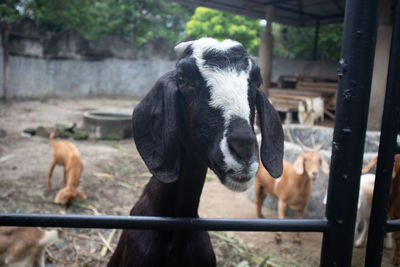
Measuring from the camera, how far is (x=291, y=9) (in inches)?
305

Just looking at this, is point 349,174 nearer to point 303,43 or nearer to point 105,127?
point 105,127

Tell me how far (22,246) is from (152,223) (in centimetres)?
207

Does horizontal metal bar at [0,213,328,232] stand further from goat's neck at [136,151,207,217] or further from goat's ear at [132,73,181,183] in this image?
goat's neck at [136,151,207,217]

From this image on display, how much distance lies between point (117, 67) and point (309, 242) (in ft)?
55.9

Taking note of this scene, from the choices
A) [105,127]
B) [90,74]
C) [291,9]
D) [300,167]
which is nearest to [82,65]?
[90,74]

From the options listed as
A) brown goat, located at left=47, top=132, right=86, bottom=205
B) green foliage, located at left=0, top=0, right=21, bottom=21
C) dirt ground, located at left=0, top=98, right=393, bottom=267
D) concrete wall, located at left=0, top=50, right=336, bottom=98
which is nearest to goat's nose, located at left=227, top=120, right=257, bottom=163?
dirt ground, located at left=0, top=98, right=393, bottom=267

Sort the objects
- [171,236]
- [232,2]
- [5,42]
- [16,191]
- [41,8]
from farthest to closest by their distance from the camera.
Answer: [41,8]
[5,42]
[232,2]
[16,191]
[171,236]

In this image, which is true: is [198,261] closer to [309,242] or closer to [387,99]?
[387,99]

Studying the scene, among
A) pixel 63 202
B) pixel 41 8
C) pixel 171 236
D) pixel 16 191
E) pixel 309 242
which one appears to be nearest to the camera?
pixel 171 236

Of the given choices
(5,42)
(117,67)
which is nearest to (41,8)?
(117,67)

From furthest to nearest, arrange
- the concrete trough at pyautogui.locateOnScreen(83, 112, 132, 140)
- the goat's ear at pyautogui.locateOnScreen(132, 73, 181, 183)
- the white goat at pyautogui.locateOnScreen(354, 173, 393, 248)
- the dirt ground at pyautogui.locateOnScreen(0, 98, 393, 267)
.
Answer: the concrete trough at pyautogui.locateOnScreen(83, 112, 132, 140), the dirt ground at pyautogui.locateOnScreen(0, 98, 393, 267), the white goat at pyautogui.locateOnScreen(354, 173, 393, 248), the goat's ear at pyautogui.locateOnScreen(132, 73, 181, 183)

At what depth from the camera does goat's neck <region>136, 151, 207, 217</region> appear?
59.4 inches

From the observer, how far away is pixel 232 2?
18.3 feet

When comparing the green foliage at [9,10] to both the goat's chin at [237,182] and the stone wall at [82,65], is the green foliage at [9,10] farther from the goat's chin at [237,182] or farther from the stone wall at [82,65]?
the goat's chin at [237,182]
